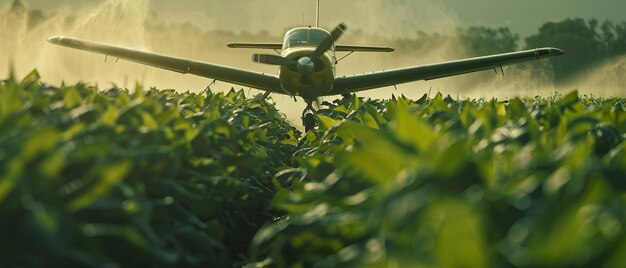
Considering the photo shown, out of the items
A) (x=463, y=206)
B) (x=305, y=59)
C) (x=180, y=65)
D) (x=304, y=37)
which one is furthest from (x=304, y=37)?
(x=463, y=206)

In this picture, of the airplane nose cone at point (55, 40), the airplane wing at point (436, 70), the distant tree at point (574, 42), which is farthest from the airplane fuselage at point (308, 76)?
the distant tree at point (574, 42)

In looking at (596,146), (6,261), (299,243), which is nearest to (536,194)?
(299,243)

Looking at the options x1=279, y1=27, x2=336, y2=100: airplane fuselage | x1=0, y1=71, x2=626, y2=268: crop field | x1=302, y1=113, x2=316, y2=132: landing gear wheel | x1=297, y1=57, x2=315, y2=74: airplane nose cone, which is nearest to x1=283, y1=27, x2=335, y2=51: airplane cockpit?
x1=279, y1=27, x2=336, y2=100: airplane fuselage

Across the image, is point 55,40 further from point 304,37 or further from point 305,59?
point 305,59

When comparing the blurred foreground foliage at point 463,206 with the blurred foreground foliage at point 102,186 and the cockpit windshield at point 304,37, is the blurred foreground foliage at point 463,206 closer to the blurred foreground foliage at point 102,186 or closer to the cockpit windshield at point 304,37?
the blurred foreground foliage at point 102,186

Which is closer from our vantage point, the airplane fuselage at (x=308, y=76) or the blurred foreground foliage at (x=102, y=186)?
the blurred foreground foliage at (x=102, y=186)

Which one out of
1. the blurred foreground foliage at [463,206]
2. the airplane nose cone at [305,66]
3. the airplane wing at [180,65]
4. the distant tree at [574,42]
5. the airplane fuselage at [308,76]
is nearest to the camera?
the blurred foreground foliage at [463,206]

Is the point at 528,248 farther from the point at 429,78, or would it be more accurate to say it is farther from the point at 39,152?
the point at 429,78

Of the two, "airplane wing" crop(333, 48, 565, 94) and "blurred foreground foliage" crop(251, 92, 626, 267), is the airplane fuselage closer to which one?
"airplane wing" crop(333, 48, 565, 94)
